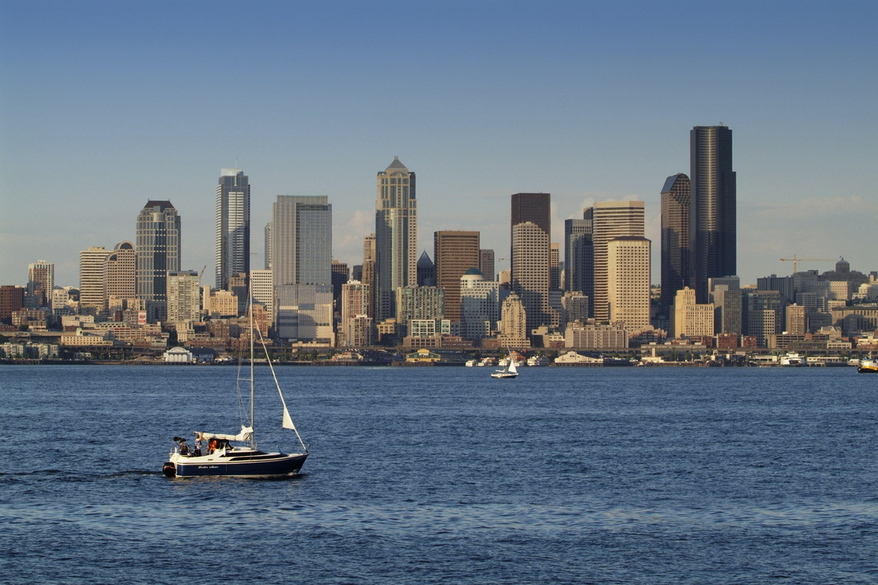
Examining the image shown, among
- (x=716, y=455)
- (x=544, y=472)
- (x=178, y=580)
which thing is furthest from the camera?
(x=716, y=455)

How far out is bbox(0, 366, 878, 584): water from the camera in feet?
137

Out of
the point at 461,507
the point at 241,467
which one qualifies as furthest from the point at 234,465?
the point at 461,507

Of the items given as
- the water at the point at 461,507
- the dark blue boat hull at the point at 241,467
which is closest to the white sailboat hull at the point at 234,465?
the dark blue boat hull at the point at 241,467

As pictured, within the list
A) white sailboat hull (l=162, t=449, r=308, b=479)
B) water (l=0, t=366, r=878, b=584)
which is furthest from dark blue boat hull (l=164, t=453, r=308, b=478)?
water (l=0, t=366, r=878, b=584)

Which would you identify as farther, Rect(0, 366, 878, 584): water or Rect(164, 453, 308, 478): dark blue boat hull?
Rect(164, 453, 308, 478): dark blue boat hull

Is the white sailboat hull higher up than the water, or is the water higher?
the white sailboat hull

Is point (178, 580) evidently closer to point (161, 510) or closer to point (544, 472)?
point (161, 510)

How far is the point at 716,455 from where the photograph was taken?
7262 centimetres

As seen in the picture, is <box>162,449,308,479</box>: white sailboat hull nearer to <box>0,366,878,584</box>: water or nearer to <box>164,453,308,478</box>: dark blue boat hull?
<box>164,453,308,478</box>: dark blue boat hull

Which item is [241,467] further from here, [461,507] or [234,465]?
[461,507]

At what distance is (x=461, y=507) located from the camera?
52.6 m

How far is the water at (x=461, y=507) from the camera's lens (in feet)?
137

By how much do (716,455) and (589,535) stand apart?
90.6 feet

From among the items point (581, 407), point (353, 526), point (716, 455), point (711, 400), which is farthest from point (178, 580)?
point (711, 400)
